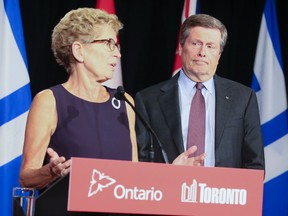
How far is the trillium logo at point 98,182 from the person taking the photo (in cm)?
171

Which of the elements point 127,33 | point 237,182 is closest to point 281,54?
point 127,33

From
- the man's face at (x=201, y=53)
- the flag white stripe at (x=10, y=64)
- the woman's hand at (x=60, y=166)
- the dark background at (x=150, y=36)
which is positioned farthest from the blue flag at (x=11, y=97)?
the woman's hand at (x=60, y=166)

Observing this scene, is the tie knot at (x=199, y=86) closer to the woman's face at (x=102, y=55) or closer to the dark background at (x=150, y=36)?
the woman's face at (x=102, y=55)

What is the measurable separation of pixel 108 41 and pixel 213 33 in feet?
2.48

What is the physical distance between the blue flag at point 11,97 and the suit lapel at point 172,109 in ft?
3.68

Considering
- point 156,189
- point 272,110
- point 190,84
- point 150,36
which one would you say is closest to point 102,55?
point 190,84

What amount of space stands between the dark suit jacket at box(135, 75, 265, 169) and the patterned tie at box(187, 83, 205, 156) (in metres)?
0.06

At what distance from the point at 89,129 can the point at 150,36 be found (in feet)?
6.47

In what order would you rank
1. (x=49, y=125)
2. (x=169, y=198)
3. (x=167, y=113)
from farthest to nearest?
(x=167, y=113) < (x=49, y=125) < (x=169, y=198)

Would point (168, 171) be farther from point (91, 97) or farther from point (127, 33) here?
point (127, 33)

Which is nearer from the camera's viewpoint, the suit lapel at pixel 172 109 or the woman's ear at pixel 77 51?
the woman's ear at pixel 77 51

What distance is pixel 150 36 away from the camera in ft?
14.5

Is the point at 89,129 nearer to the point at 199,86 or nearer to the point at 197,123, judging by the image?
the point at 197,123

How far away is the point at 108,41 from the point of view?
2.55 metres
